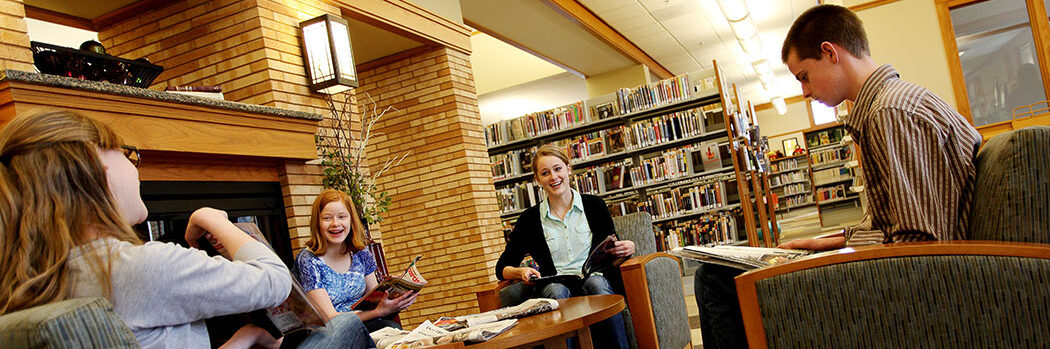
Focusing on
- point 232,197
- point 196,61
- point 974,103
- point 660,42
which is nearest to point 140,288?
point 232,197

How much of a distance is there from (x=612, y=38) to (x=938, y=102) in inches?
320

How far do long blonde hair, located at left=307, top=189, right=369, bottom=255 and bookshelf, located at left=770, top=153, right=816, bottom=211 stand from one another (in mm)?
15400

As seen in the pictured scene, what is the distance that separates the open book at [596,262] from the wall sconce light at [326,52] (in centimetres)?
202

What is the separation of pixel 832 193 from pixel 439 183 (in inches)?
456

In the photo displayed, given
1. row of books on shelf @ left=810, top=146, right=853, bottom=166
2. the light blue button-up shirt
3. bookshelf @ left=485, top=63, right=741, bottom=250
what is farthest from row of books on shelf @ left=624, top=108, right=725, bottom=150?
row of books on shelf @ left=810, top=146, right=853, bottom=166

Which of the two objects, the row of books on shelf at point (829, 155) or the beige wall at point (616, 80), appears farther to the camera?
the row of books on shelf at point (829, 155)

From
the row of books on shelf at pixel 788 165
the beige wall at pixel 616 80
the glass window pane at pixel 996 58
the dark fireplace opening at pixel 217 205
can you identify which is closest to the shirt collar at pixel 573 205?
the dark fireplace opening at pixel 217 205

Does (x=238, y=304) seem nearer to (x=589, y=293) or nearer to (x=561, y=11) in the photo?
(x=589, y=293)

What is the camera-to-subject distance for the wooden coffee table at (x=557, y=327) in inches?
70.9

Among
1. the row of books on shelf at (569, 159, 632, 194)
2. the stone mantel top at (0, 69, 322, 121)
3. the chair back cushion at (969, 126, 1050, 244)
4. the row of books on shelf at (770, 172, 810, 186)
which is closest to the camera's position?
the chair back cushion at (969, 126, 1050, 244)

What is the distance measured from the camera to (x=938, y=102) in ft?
4.56

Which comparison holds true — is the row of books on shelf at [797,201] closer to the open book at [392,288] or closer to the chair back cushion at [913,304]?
the open book at [392,288]

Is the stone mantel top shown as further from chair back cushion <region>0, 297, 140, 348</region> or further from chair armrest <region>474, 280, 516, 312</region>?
chair back cushion <region>0, 297, 140, 348</region>

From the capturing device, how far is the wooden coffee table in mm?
1801
